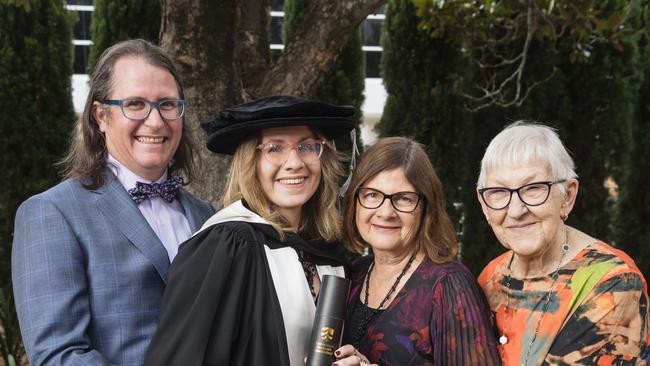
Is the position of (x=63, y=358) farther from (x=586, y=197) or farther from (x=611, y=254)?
(x=586, y=197)

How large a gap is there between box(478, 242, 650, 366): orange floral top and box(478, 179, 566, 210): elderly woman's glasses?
0.23 m

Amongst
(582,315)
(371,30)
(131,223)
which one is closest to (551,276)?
(582,315)

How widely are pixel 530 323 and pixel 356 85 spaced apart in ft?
16.0

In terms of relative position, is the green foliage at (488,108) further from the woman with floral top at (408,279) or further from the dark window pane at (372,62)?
the dark window pane at (372,62)

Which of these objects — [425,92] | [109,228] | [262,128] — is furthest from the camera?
[425,92]

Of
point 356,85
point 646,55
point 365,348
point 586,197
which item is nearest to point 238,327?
point 365,348

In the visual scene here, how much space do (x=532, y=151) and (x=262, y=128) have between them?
94cm

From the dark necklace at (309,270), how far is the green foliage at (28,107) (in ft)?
14.2

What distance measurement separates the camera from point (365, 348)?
2750 millimetres

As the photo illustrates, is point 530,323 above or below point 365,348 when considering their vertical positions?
above

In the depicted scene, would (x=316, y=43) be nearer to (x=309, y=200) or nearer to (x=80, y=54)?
(x=309, y=200)

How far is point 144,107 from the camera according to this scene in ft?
9.21

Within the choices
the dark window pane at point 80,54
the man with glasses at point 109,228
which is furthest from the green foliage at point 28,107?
the dark window pane at point 80,54

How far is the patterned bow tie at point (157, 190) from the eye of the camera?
2848 mm
